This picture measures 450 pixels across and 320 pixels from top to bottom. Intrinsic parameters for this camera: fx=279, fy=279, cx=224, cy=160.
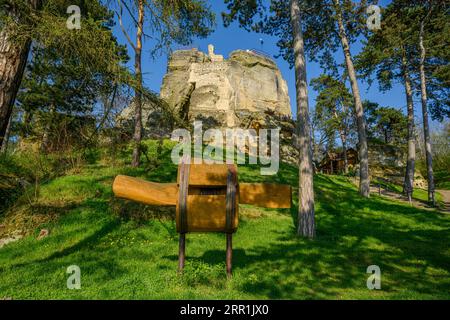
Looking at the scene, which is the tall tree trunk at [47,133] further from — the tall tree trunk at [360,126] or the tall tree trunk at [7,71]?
the tall tree trunk at [360,126]

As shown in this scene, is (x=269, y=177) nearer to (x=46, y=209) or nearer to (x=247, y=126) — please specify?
(x=46, y=209)

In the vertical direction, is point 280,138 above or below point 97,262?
above

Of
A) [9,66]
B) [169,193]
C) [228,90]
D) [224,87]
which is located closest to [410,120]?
[228,90]

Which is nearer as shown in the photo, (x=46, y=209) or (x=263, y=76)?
(x=46, y=209)

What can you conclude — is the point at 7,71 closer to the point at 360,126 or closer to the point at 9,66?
the point at 9,66

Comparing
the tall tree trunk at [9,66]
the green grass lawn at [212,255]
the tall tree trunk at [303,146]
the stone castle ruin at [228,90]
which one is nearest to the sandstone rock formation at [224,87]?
the stone castle ruin at [228,90]

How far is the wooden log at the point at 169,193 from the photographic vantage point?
169 inches

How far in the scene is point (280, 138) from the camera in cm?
3338

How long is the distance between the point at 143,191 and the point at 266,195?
195 centimetres

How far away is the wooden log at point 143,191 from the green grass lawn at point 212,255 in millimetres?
1261

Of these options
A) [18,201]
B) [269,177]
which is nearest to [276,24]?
[269,177]

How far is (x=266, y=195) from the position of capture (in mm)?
4559

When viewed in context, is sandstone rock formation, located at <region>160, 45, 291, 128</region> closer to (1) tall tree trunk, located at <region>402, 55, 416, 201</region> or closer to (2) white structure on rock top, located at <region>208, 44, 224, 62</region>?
(2) white structure on rock top, located at <region>208, 44, 224, 62</region>
